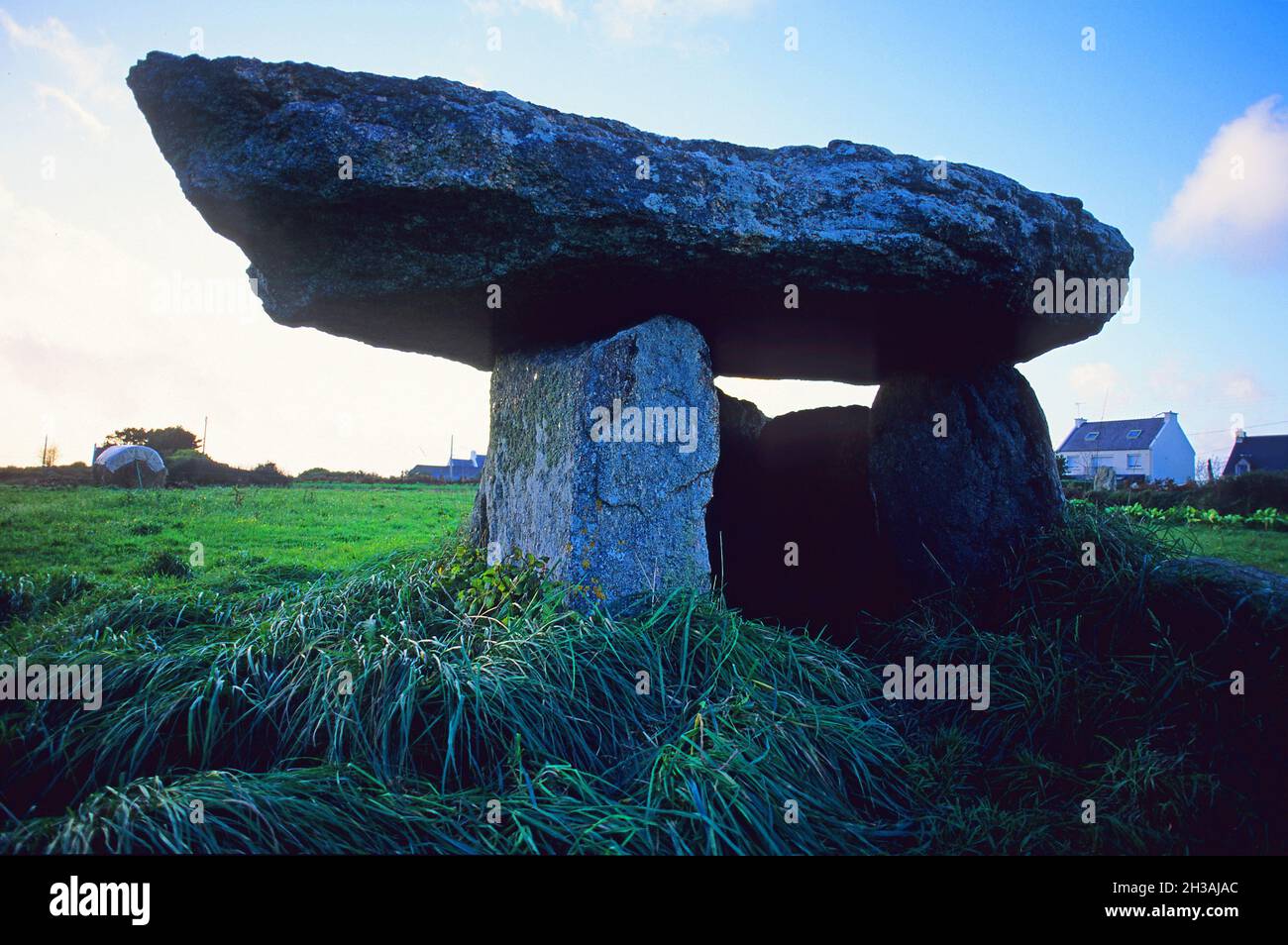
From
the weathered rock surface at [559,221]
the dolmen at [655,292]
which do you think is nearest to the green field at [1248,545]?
the dolmen at [655,292]

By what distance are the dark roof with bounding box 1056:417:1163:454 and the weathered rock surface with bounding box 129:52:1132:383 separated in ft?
103

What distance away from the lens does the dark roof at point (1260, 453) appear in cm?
2480

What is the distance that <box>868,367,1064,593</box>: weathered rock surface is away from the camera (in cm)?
664

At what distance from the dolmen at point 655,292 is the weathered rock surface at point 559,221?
2cm

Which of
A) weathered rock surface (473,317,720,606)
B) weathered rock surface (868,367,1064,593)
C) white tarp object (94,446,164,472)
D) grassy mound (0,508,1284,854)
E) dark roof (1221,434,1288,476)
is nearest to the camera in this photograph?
grassy mound (0,508,1284,854)

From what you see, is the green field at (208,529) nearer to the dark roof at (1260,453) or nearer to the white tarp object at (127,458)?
the white tarp object at (127,458)

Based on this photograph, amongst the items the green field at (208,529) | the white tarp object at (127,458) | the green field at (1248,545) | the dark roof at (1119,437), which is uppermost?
the dark roof at (1119,437)

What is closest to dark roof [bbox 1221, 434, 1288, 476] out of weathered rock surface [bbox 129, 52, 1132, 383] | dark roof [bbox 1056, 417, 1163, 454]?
dark roof [bbox 1056, 417, 1163, 454]

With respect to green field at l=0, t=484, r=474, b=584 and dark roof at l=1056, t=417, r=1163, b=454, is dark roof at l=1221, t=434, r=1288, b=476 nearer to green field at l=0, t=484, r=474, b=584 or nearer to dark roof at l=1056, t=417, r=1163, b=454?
dark roof at l=1056, t=417, r=1163, b=454

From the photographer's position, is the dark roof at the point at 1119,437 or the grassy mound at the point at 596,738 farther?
the dark roof at the point at 1119,437

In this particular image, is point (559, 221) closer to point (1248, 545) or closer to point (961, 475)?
point (961, 475)

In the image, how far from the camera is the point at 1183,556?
6.39 m

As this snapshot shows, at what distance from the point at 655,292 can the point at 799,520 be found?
264cm

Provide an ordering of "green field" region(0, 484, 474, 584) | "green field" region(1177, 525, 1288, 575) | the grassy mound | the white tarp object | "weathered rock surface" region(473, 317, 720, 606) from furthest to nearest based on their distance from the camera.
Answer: the white tarp object
"green field" region(1177, 525, 1288, 575)
"green field" region(0, 484, 474, 584)
"weathered rock surface" region(473, 317, 720, 606)
the grassy mound
